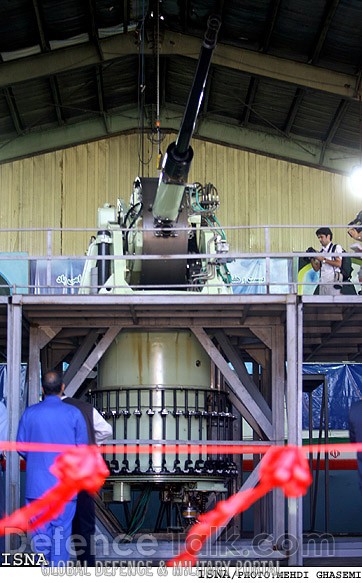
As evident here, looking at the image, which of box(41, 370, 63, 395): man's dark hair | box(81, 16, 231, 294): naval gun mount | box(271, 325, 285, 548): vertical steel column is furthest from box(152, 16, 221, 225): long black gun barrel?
box(41, 370, 63, 395): man's dark hair

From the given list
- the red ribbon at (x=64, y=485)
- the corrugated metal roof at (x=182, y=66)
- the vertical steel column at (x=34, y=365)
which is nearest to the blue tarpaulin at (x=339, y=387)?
Result: the corrugated metal roof at (x=182, y=66)

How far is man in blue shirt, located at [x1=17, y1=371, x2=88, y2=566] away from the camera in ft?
41.2

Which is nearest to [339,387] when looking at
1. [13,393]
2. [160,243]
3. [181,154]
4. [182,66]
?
[182,66]

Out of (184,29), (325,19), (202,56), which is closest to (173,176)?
(202,56)

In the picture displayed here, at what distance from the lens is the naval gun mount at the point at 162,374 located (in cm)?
1717

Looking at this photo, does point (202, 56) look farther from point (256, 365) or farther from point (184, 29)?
point (184, 29)

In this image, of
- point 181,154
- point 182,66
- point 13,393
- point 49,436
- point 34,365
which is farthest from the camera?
point 182,66

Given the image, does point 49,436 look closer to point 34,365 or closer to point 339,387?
point 34,365

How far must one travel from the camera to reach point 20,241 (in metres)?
32.5

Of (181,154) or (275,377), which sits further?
(275,377)

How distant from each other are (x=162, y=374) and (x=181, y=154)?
3900 millimetres

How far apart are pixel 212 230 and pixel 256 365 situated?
3375 mm

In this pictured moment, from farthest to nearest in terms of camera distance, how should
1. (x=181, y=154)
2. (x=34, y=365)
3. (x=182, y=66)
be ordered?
(x=182, y=66) < (x=34, y=365) < (x=181, y=154)

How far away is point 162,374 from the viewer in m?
17.5
